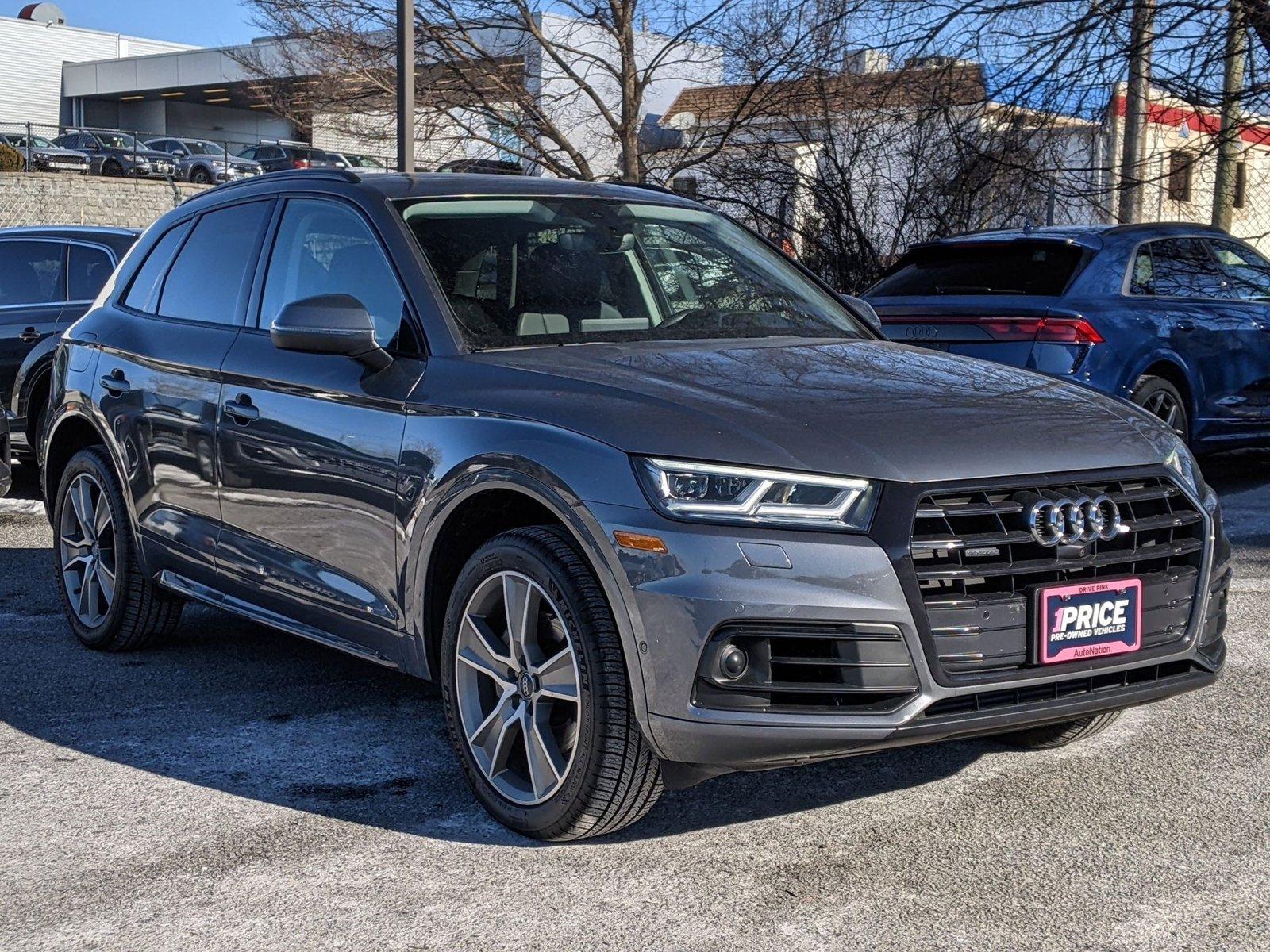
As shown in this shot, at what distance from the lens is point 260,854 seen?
3861 mm

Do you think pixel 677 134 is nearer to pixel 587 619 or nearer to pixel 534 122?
pixel 534 122

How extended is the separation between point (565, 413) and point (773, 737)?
3.10 ft

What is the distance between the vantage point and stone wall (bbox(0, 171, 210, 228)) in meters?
31.3

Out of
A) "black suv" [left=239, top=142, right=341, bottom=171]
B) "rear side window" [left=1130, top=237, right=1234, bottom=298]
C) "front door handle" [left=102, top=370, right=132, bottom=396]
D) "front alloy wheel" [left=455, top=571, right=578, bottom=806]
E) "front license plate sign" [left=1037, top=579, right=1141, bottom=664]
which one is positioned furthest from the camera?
"black suv" [left=239, top=142, right=341, bottom=171]

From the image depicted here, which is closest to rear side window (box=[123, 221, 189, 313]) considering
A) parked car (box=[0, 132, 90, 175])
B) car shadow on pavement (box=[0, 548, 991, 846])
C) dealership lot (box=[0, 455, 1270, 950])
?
car shadow on pavement (box=[0, 548, 991, 846])

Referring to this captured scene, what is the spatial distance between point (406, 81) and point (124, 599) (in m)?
9.88

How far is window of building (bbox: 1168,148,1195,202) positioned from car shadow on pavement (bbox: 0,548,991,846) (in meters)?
8.87

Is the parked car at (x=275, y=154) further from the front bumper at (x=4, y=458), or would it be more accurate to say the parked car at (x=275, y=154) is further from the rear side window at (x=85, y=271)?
the front bumper at (x=4, y=458)

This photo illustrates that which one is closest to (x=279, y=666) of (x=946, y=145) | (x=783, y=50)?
(x=946, y=145)

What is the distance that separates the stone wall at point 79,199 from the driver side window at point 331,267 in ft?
87.5

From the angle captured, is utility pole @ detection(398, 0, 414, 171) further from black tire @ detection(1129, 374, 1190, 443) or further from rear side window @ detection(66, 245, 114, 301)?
black tire @ detection(1129, 374, 1190, 443)

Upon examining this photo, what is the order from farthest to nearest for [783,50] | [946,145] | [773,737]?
1. [783,50]
2. [946,145]
3. [773,737]

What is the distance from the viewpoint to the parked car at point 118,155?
40.5 meters

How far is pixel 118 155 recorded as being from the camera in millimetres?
40781
